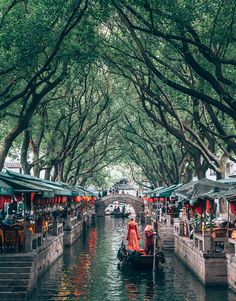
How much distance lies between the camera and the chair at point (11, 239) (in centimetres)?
1676

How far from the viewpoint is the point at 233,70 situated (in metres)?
19.7

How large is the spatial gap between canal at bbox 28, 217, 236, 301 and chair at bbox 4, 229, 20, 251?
5.74 ft

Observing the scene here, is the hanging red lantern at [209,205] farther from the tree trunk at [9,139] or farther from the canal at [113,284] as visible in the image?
the tree trunk at [9,139]

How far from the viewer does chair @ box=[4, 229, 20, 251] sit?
1676 centimetres

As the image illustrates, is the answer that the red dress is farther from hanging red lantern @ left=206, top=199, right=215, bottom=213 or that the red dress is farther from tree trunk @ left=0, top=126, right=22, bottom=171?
tree trunk @ left=0, top=126, right=22, bottom=171

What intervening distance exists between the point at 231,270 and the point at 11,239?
7.89m

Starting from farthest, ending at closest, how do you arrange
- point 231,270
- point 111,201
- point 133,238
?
point 111,201 → point 133,238 → point 231,270

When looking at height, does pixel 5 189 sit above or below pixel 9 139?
below

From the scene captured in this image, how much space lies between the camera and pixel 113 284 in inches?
730

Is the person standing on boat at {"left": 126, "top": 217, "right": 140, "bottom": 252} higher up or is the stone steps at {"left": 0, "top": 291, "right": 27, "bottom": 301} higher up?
the person standing on boat at {"left": 126, "top": 217, "right": 140, "bottom": 252}

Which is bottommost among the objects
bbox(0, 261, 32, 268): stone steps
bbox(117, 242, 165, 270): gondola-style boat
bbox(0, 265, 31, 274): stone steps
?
bbox(117, 242, 165, 270): gondola-style boat

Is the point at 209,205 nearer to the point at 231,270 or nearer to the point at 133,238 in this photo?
the point at 133,238

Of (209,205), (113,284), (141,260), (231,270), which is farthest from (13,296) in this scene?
(209,205)

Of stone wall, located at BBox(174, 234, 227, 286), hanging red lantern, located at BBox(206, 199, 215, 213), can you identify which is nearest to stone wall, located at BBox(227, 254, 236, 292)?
stone wall, located at BBox(174, 234, 227, 286)
